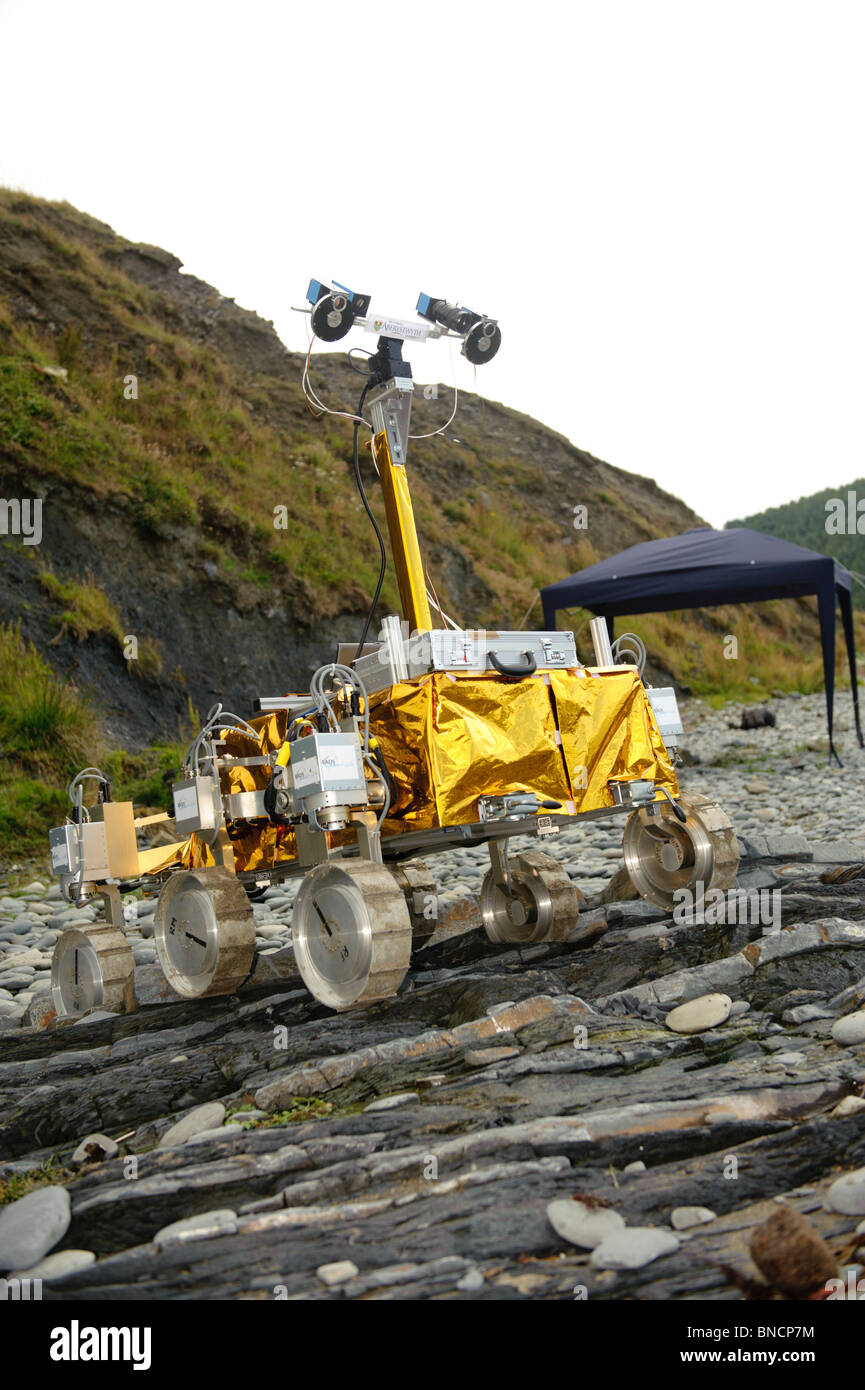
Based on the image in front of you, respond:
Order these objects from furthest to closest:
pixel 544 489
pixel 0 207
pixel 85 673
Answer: pixel 544 489 → pixel 0 207 → pixel 85 673

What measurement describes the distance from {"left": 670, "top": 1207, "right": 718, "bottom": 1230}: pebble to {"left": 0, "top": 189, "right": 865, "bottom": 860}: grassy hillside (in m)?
8.53

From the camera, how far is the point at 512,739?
16.3 ft

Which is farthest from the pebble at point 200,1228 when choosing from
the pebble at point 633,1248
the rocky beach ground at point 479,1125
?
the pebble at point 633,1248

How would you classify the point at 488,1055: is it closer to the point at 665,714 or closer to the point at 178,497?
the point at 665,714

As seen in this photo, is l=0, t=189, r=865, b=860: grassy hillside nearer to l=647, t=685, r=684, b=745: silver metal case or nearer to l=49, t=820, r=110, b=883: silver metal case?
l=49, t=820, r=110, b=883: silver metal case

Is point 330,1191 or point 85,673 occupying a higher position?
point 85,673

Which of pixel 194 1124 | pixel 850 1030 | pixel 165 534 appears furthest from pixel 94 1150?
pixel 165 534

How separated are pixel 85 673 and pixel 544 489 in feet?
68.7

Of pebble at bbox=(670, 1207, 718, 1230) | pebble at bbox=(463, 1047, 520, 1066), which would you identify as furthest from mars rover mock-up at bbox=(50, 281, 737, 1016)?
pebble at bbox=(670, 1207, 718, 1230)

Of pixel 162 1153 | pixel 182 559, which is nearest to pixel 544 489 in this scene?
pixel 182 559

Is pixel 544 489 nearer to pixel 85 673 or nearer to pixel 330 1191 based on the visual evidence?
pixel 85 673

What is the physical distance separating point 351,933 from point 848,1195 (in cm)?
215

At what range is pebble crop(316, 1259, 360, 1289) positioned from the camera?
2.70m

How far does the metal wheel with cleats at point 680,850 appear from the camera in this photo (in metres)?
5.71
